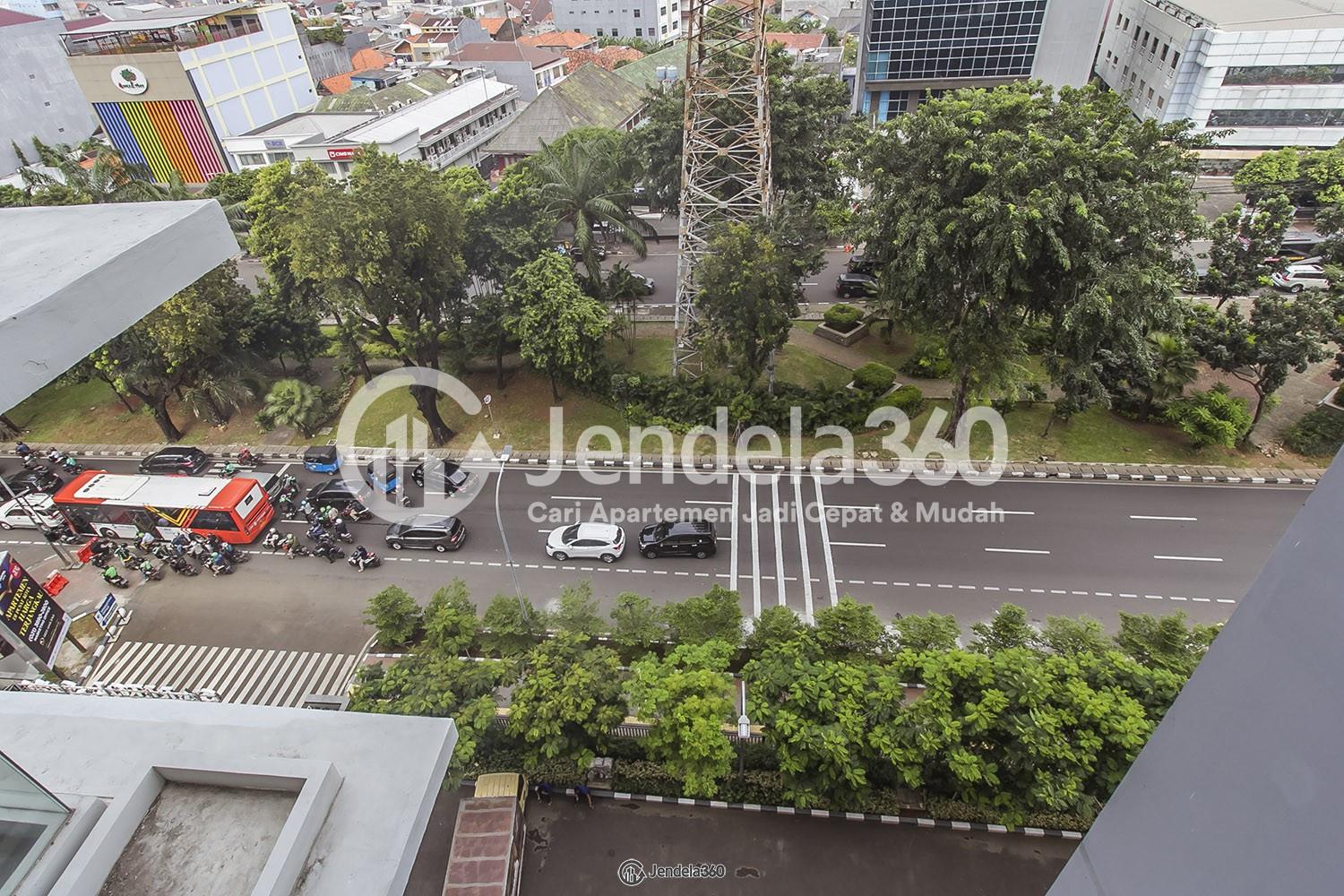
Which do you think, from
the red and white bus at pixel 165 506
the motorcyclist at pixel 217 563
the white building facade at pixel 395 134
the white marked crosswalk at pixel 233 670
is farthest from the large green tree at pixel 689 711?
the white building facade at pixel 395 134

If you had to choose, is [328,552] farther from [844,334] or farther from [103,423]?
[844,334]

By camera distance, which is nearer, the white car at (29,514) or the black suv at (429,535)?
the black suv at (429,535)

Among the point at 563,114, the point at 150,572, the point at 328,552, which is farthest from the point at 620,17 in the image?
the point at 150,572

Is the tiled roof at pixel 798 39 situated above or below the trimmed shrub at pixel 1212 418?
above

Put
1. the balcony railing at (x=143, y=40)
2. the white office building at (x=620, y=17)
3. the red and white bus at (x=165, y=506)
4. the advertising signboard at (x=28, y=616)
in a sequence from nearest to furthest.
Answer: the advertising signboard at (x=28, y=616)
the red and white bus at (x=165, y=506)
the balcony railing at (x=143, y=40)
the white office building at (x=620, y=17)

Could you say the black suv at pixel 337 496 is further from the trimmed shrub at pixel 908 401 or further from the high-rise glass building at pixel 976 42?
the high-rise glass building at pixel 976 42

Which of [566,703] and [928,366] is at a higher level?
[566,703]

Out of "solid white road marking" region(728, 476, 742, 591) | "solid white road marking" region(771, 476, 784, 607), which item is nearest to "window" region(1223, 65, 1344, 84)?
"solid white road marking" region(771, 476, 784, 607)

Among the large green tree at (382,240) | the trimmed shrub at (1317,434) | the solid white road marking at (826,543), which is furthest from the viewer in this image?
the trimmed shrub at (1317,434)
